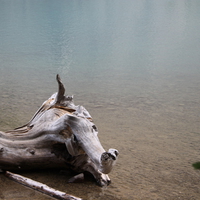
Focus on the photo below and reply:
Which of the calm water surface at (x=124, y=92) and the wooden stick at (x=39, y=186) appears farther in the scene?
the calm water surface at (x=124, y=92)

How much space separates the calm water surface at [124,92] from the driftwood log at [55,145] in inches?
4.1

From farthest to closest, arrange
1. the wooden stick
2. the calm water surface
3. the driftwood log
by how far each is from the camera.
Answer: the calm water surface, the driftwood log, the wooden stick

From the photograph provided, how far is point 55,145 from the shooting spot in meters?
2.63

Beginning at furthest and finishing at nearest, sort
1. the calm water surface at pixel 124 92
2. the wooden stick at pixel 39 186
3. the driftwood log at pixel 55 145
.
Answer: the calm water surface at pixel 124 92, the driftwood log at pixel 55 145, the wooden stick at pixel 39 186

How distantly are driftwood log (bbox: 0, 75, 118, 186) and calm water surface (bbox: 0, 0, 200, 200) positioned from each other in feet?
0.34

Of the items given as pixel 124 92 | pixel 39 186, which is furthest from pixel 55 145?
pixel 124 92

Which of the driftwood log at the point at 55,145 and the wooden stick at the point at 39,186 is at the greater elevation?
the driftwood log at the point at 55,145

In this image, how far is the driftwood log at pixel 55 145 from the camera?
245 centimetres

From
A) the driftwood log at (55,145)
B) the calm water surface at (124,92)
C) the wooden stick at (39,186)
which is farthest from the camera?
the calm water surface at (124,92)

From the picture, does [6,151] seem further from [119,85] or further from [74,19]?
[74,19]

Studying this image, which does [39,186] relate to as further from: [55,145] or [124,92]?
[124,92]

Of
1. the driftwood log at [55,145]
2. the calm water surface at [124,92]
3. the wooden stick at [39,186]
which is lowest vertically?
the calm water surface at [124,92]

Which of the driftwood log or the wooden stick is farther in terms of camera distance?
the driftwood log

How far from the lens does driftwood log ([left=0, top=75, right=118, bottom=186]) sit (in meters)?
2.45
